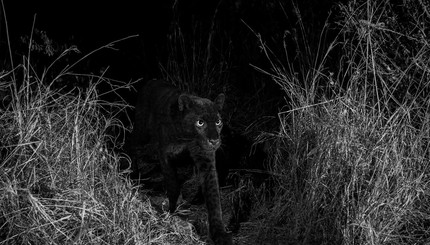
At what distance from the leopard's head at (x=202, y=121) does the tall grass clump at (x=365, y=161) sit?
66 centimetres

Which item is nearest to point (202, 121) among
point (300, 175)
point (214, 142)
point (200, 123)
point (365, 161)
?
point (200, 123)

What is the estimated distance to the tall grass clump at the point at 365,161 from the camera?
17.5 ft

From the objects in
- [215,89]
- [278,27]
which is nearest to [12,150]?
[215,89]

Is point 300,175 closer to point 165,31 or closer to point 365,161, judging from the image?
point 365,161

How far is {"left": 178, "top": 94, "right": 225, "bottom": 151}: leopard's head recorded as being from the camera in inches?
239

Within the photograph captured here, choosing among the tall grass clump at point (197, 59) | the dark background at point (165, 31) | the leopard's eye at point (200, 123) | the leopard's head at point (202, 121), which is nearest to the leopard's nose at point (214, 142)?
the leopard's head at point (202, 121)

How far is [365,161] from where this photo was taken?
549 cm

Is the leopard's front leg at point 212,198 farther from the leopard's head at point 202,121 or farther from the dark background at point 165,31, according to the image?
the dark background at point 165,31

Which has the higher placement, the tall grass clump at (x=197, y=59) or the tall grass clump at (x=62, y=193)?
the tall grass clump at (x=62, y=193)

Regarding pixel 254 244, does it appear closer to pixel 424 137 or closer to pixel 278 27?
pixel 424 137

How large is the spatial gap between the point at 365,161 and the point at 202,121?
1.54 metres

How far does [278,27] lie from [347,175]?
123 inches

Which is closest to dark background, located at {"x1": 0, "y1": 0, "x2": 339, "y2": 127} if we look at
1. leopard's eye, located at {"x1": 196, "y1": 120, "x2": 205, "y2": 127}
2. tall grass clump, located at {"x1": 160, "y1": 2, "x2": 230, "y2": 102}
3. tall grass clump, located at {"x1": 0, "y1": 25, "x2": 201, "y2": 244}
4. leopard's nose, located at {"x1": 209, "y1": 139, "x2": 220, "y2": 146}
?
tall grass clump, located at {"x1": 160, "y1": 2, "x2": 230, "y2": 102}

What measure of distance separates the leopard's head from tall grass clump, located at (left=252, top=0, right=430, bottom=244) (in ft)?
2.17
